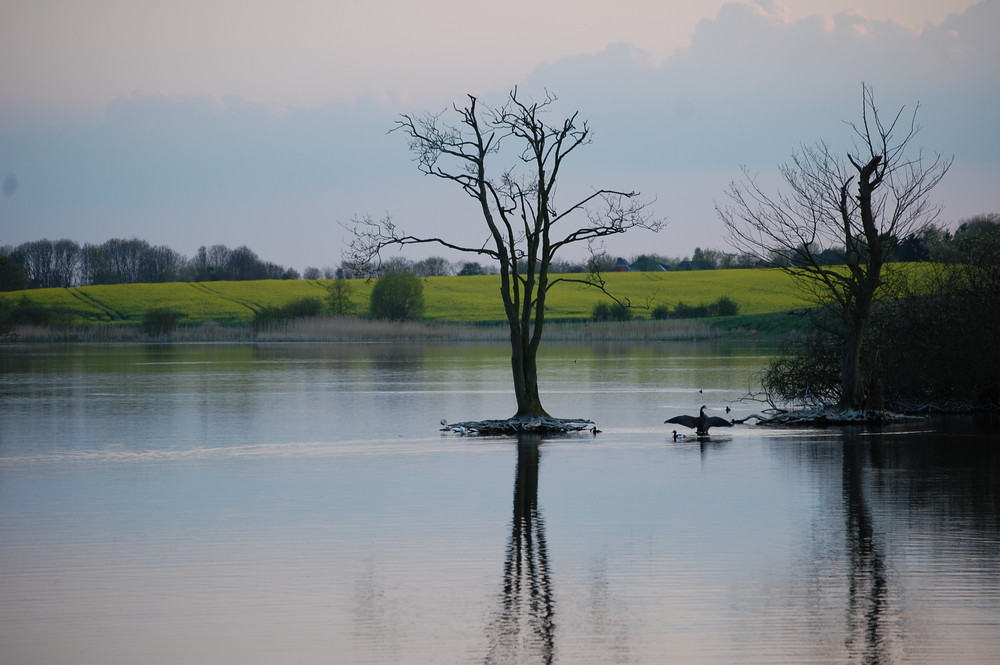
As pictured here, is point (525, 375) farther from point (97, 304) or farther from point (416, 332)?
point (97, 304)

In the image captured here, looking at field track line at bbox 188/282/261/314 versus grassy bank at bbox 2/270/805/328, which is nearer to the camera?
grassy bank at bbox 2/270/805/328

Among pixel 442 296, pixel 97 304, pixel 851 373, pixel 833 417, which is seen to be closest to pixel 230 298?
pixel 97 304

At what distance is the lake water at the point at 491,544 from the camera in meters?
8.55

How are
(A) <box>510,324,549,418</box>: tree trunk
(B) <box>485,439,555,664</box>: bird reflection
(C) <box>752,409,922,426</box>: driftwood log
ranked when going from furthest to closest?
(C) <box>752,409,922,426</box>: driftwood log
(A) <box>510,324,549,418</box>: tree trunk
(B) <box>485,439,555,664</box>: bird reflection

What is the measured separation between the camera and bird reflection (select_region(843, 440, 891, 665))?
823 cm

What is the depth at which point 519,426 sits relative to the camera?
23.6m

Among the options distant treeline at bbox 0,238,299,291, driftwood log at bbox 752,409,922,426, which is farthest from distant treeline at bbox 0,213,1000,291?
driftwood log at bbox 752,409,922,426

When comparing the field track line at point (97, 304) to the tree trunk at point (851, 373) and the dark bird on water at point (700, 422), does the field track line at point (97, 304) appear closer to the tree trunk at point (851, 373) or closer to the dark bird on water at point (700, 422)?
the tree trunk at point (851, 373)

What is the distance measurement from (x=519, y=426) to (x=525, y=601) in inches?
555

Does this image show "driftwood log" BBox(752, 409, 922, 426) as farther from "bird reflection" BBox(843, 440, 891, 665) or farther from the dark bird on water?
"bird reflection" BBox(843, 440, 891, 665)

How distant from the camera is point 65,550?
38.7 ft

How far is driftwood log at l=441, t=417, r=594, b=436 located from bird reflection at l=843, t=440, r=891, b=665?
9110mm

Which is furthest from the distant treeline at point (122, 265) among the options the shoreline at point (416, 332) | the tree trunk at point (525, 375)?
the tree trunk at point (525, 375)

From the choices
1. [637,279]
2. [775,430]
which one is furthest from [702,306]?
[775,430]
